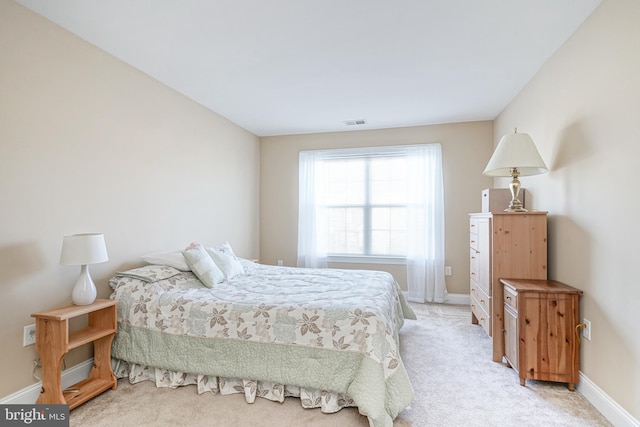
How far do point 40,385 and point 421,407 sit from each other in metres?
2.42

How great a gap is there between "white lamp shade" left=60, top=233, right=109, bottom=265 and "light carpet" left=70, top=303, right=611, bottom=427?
92 cm

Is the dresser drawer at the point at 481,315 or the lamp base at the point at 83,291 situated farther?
the dresser drawer at the point at 481,315

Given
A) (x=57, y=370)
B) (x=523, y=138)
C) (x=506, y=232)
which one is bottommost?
(x=57, y=370)

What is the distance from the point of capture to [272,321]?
200 centimetres

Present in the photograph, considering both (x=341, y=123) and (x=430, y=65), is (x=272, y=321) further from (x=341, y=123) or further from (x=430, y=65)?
(x=341, y=123)

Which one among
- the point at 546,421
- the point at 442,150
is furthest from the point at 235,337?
the point at 442,150

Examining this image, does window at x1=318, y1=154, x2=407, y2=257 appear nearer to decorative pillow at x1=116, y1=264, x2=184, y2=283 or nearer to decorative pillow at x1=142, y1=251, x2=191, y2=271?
decorative pillow at x1=142, y1=251, x2=191, y2=271

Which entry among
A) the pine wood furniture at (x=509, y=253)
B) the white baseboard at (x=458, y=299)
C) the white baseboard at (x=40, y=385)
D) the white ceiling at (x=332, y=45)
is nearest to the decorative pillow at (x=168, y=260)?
the white baseboard at (x=40, y=385)

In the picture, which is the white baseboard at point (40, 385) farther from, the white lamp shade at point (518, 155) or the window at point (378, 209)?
the white lamp shade at point (518, 155)

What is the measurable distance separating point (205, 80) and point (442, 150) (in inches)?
124

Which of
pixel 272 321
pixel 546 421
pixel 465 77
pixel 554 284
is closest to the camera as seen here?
pixel 546 421

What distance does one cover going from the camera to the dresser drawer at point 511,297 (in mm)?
2215

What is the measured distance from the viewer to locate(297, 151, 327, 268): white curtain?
470 cm

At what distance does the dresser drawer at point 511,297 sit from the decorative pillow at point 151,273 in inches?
104
